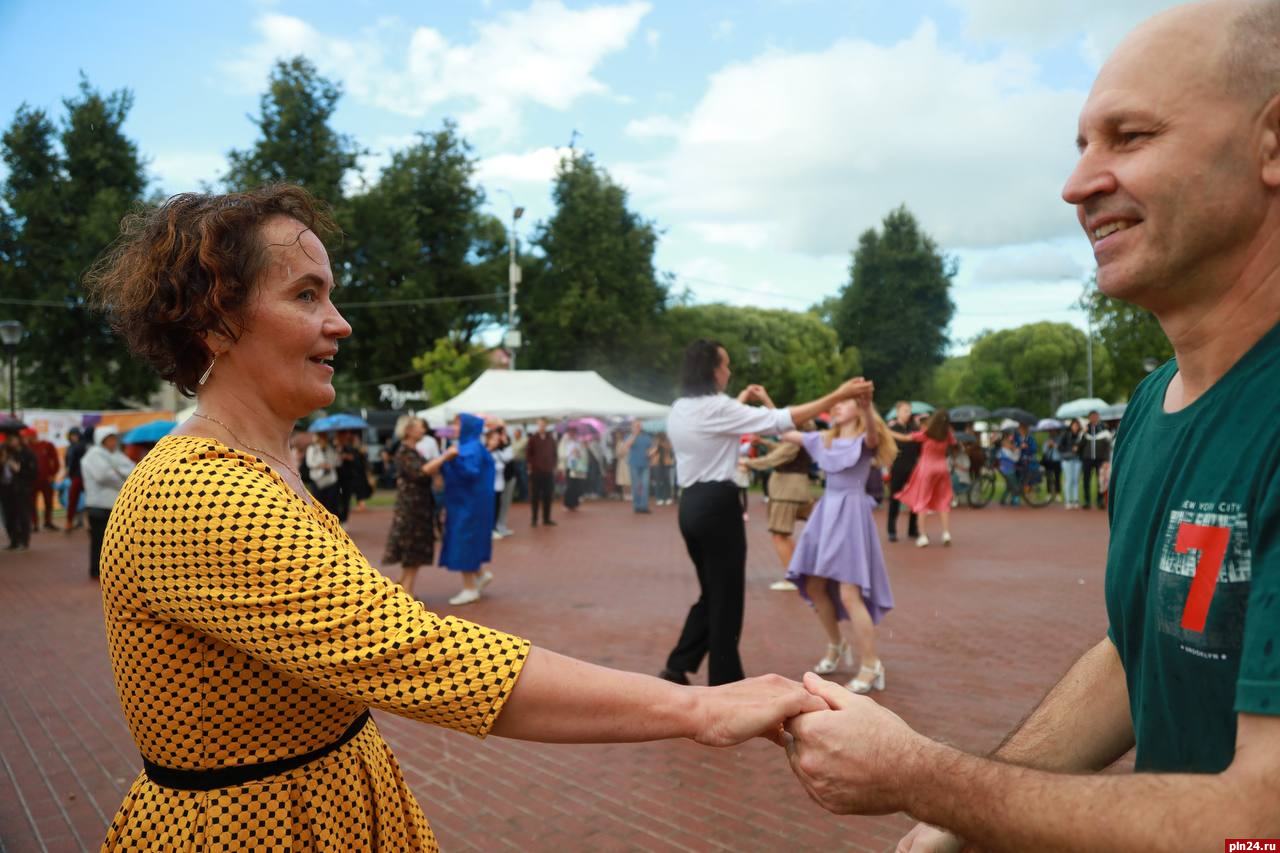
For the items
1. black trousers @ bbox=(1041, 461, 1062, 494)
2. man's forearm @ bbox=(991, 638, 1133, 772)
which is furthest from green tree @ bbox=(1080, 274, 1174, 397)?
man's forearm @ bbox=(991, 638, 1133, 772)

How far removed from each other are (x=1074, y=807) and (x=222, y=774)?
139 cm

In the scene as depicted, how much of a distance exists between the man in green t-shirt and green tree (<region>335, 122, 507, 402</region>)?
32.8 m

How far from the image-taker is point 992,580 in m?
11.7

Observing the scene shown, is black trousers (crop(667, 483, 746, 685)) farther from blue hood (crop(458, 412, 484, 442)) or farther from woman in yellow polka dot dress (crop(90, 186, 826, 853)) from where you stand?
blue hood (crop(458, 412, 484, 442))

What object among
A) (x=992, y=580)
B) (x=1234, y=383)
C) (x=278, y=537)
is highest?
(x=1234, y=383)

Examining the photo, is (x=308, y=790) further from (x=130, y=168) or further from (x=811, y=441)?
(x=130, y=168)

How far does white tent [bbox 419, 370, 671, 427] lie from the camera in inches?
969

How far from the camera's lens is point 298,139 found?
34.2 meters

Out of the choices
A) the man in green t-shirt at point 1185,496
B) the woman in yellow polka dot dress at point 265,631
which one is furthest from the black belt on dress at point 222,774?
the man in green t-shirt at point 1185,496

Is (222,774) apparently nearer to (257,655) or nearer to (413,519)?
(257,655)

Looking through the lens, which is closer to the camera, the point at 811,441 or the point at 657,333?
the point at 811,441

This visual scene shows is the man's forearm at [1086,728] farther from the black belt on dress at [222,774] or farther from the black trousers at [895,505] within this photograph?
the black trousers at [895,505]

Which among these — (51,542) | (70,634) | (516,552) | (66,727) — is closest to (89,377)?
(51,542)

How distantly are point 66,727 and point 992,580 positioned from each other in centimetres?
968
